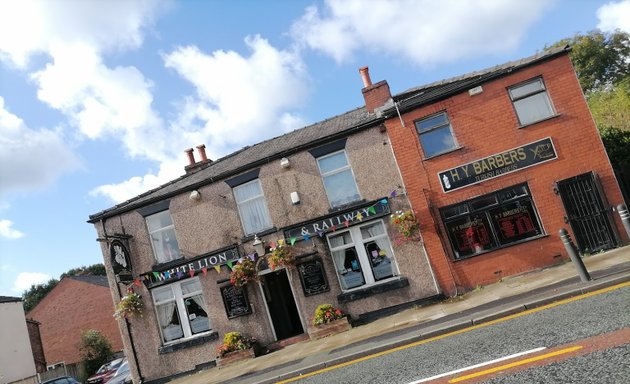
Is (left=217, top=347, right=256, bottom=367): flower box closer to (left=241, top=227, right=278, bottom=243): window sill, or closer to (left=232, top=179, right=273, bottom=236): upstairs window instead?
(left=241, top=227, right=278, bottom=243): window sill

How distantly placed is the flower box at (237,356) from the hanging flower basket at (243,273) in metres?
2.02

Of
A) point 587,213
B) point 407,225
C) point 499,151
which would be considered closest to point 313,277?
point 407,225

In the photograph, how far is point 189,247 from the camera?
14.7m

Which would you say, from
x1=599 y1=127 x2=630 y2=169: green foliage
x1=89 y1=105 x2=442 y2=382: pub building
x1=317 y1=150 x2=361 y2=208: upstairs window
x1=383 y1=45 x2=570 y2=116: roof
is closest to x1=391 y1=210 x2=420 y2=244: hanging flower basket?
x1=89 y1=105 x2=442 y2=382: pub building

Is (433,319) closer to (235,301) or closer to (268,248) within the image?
(268,248)

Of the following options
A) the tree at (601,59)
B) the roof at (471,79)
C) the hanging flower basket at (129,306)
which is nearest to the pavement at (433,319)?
the hanging flower basket at (129,306)

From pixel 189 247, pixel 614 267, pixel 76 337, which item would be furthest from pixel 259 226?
pixel 76 337

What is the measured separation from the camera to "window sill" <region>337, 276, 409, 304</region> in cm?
1295

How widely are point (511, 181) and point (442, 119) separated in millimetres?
2791

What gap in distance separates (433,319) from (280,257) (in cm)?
525

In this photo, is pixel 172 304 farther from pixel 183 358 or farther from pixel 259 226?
pixel 259 226

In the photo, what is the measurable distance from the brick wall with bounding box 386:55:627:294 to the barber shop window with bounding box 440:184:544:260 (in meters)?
0.19

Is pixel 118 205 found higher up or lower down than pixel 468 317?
higher up

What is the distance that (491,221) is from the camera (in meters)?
12.6
